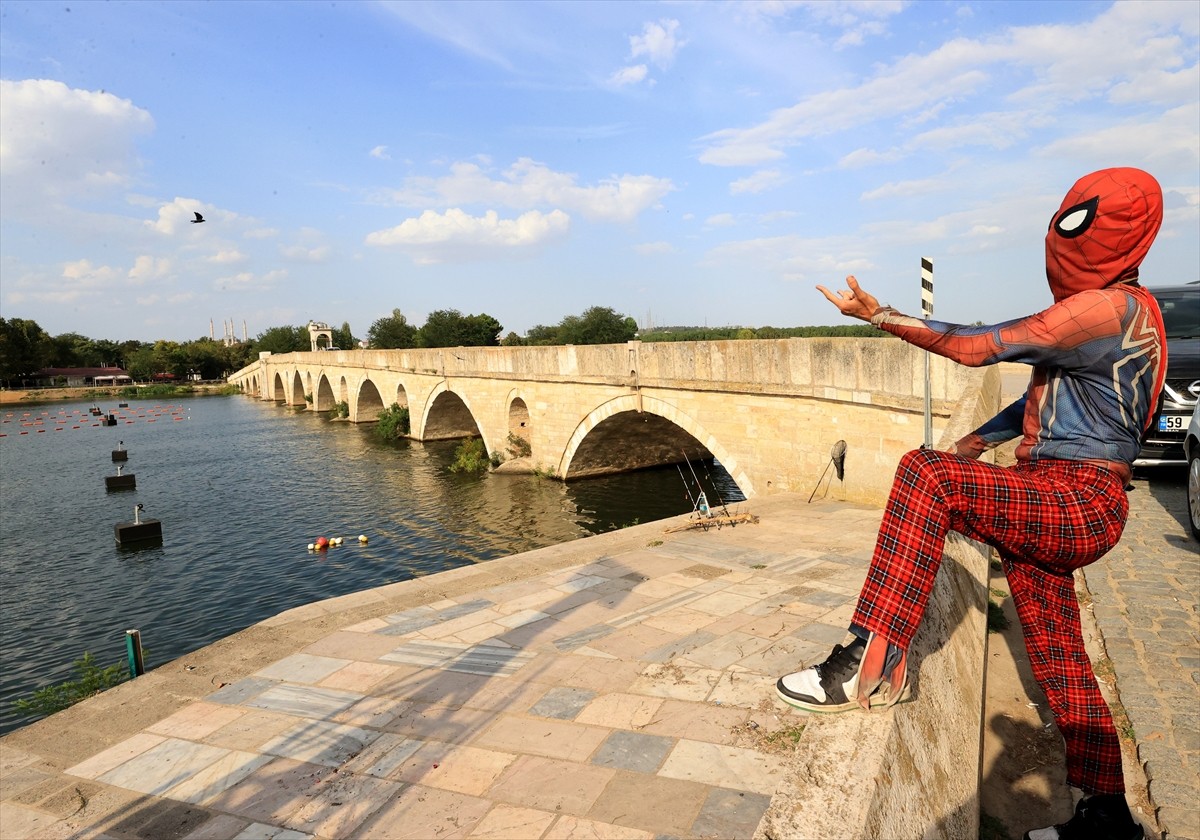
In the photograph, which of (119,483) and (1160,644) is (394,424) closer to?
(119,483)

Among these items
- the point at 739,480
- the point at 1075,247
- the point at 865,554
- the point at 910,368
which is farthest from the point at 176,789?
the point at 739,480

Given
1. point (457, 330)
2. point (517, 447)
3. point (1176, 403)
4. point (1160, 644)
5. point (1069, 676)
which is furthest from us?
point (457, 330)

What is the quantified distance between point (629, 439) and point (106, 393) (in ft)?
259

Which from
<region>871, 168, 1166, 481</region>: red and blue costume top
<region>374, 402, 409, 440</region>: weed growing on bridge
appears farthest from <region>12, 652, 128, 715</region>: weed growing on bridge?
<region>374, 402, 409, 440</region>: weed growing on bridge

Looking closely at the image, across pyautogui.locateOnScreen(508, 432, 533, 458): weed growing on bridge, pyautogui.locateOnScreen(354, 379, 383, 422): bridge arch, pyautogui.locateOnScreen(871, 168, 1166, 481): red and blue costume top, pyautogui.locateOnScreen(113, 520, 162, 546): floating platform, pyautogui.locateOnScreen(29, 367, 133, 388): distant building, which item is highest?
pyautogui.locateOnScreen(29, 367, 133, 388): distant building

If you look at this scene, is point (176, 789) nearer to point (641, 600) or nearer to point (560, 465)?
point (641, 600)

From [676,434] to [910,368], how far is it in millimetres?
10327

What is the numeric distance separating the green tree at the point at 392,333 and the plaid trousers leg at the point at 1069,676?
7824 cm

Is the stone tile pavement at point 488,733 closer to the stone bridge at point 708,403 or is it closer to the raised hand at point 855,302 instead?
the raised hand at point 855,302

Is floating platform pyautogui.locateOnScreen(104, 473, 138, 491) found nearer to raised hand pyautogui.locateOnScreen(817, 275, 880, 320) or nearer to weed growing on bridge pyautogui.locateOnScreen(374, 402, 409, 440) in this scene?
weed growing on bridge pyautogui.locateOnScreen(374, 402, 409, 440)

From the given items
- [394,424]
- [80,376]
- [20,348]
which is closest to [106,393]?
[20,348]

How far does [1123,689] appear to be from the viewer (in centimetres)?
368

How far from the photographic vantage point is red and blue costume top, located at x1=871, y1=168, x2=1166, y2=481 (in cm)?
211

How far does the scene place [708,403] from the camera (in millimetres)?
13773
